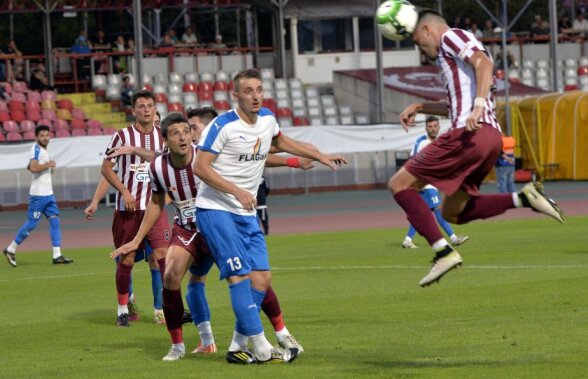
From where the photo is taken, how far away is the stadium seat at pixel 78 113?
136 ft

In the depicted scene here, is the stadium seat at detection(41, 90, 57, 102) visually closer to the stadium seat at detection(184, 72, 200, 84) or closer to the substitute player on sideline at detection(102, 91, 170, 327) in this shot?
the stadium seat at detection(184, 72, 200, 84)

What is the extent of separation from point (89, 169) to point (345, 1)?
2054 cm

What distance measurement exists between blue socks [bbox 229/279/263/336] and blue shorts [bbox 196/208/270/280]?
109 mm

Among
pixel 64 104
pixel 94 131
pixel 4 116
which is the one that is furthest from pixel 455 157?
pixel 64 104

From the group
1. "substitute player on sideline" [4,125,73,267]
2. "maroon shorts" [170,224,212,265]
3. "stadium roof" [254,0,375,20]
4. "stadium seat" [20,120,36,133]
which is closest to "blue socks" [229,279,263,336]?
"maroon shorts" [170,224,212,265]

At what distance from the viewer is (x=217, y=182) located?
10195 mm

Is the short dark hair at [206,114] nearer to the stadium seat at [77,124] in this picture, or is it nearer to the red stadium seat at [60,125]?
the red stadium seat at [60,125]

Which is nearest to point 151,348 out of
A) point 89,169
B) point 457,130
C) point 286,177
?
point 457,130

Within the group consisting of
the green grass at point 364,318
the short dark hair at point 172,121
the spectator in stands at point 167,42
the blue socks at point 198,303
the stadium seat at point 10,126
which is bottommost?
the green grass at point 364,318

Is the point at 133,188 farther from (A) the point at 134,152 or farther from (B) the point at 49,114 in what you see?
(B) the point at 49,114

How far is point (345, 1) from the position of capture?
55.2 m

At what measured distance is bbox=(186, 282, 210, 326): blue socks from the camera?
36.8ft

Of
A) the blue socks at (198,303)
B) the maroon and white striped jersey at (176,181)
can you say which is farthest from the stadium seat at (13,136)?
the blue socks at (198,303)

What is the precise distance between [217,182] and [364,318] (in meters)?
3.45
